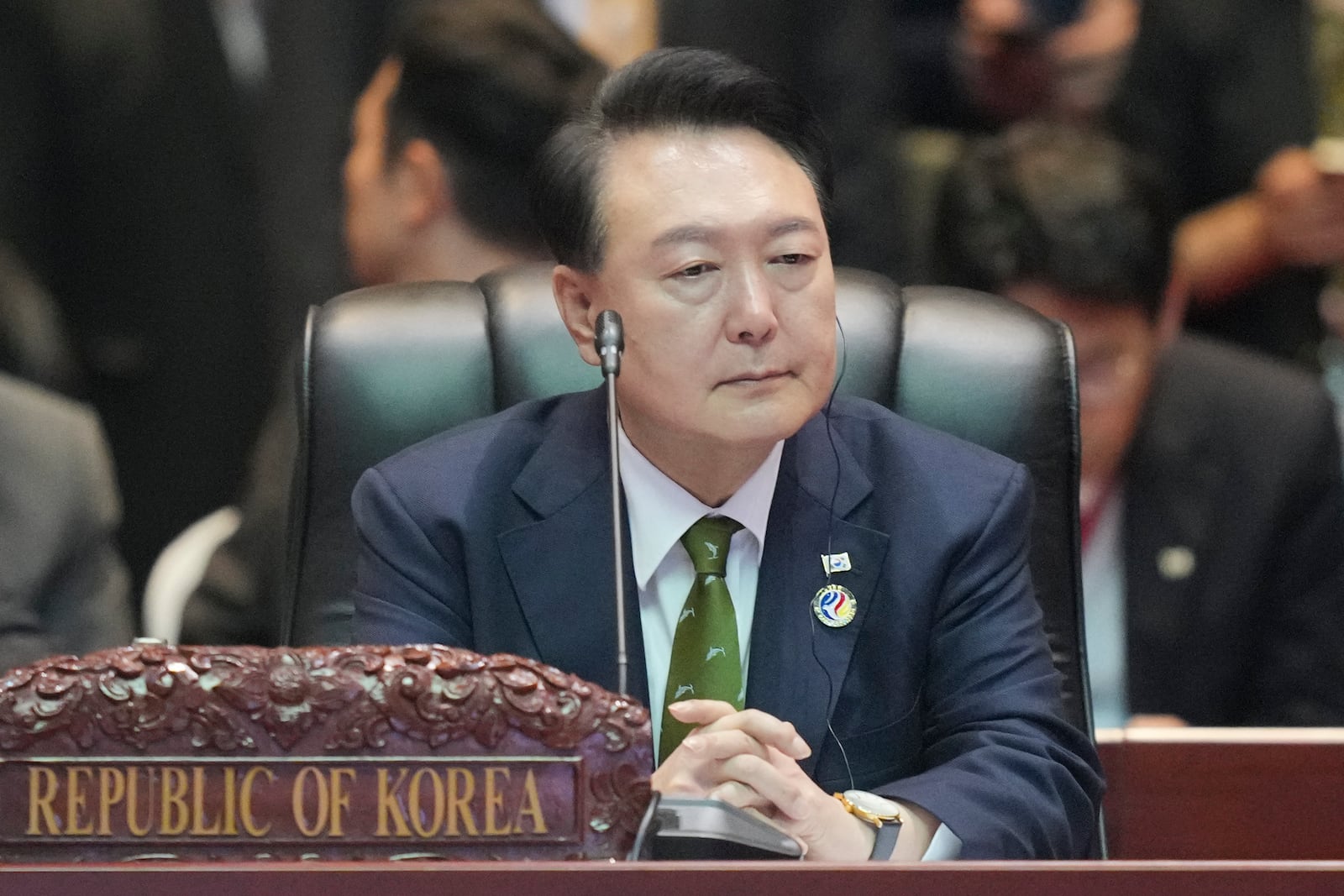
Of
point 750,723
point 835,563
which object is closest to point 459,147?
point 835,563

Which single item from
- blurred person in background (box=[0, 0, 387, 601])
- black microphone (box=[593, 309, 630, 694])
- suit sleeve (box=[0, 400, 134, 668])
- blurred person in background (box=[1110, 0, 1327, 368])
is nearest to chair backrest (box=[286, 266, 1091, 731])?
black microphone (box=[593, 309, 630, 694])

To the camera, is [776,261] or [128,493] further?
[128,493]

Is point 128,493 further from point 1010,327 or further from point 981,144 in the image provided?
point 1010,327

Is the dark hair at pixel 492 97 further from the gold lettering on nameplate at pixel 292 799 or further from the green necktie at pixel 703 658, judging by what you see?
the gold lettering on nameplate at pixel 292 799

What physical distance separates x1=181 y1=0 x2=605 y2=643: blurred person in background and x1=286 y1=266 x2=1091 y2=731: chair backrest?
2.32 ft

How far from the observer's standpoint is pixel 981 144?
294 centimetres

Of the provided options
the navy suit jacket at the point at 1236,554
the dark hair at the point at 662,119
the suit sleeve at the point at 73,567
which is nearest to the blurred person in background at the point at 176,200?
the suit sleeve at the point at 73,567

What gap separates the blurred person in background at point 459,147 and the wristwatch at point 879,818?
132 cm

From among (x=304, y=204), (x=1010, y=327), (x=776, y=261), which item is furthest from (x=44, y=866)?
(x=304, y=204)

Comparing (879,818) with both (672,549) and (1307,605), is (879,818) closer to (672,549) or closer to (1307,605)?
(672,549)

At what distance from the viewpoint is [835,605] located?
180 centimetres

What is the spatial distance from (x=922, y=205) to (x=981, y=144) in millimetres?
188

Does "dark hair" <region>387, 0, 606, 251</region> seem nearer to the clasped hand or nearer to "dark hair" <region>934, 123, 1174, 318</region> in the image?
"dark hair" <region>934, 123, 1174, 318</region>

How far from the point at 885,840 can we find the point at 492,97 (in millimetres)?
1567
